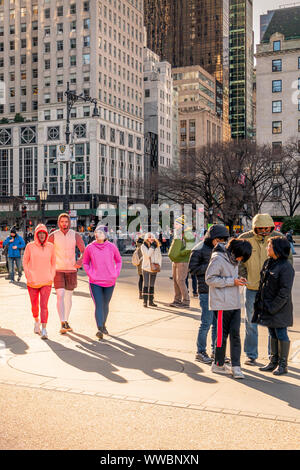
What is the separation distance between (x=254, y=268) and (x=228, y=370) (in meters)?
1.48

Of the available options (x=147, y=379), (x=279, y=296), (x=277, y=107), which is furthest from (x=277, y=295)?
(x=277, y=107)

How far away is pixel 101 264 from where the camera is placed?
377 inches

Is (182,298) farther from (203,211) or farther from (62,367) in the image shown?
(203,211)

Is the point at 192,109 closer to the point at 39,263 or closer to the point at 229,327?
the point at 39,263

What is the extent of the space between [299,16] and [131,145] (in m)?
41.5

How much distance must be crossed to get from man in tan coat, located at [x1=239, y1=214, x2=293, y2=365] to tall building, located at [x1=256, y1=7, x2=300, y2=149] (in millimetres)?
70196

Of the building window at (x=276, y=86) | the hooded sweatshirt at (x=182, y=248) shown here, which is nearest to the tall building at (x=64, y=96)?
the building window at (x=276, y=86)

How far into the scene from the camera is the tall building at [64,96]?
322ft

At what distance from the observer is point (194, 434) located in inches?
193

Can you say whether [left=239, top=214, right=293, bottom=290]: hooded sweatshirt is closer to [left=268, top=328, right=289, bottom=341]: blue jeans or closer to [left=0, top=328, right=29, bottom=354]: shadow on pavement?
[left=268, top=328, right=289, bottom=341]: blue jeans

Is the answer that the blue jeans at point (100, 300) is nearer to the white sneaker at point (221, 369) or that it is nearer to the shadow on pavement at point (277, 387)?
the white sneaker at point (221, 369)

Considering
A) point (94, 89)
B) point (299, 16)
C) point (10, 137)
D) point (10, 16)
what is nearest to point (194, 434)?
point (299, 16)

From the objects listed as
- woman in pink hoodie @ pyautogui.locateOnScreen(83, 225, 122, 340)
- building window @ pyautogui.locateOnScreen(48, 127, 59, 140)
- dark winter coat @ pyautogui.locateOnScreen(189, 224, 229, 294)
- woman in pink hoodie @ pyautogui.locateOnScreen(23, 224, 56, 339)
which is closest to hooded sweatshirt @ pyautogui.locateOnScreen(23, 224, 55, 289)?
woman in pink hoodie @ pyautogui.locateOnScreen(23, 224, 56, 339)

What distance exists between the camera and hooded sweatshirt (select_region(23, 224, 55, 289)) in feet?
31.4
